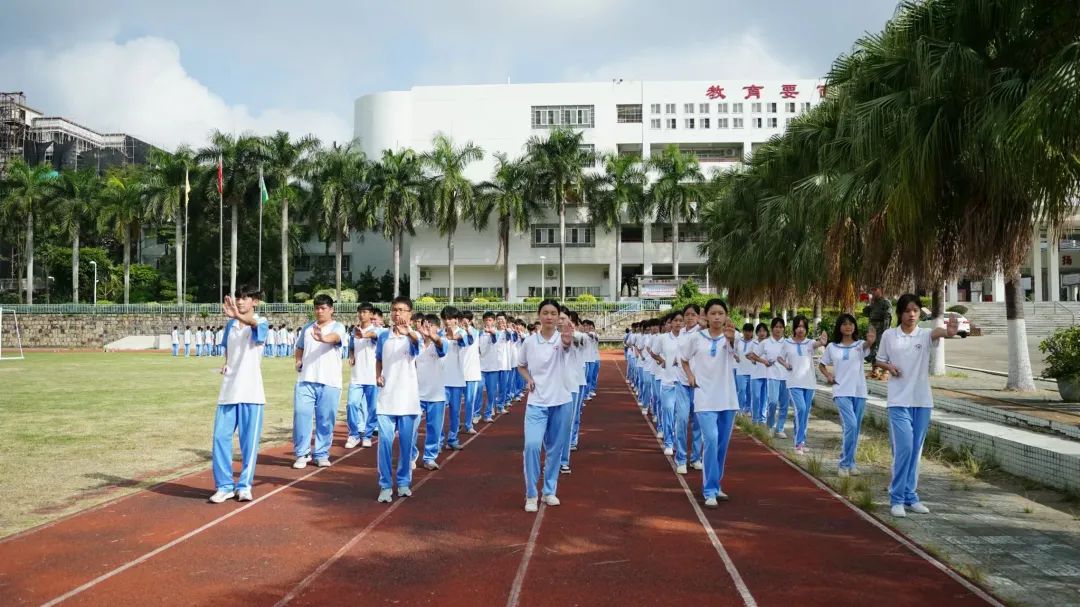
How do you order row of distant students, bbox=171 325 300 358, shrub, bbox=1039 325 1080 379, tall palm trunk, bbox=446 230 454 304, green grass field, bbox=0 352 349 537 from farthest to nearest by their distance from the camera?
tall palm trunk, bbox=446 230 454 304, row of distant students, bbox=171 325 300 358, shrub, bbox=1039 325 1080 379, green grass field, bbox=0 352 349 537

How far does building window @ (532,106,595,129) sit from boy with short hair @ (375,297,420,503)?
46.7 m

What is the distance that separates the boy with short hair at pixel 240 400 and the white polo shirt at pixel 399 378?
3.64 ft

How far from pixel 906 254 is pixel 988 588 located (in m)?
7.80

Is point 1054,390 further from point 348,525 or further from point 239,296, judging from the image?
point 239,296

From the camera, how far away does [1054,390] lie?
12.5m

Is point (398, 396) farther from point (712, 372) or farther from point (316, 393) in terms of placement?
point (712, 372)

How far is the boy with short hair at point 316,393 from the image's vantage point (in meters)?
8.64

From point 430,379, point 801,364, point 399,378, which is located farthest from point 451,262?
point 399,378

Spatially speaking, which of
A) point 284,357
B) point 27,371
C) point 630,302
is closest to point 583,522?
point 27,371

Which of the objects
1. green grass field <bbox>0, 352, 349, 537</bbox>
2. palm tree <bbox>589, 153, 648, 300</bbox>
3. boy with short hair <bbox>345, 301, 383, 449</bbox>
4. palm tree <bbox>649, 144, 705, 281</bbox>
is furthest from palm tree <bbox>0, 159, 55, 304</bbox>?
boy with short hair <bbox>345, 301, 383, 449</bbox>

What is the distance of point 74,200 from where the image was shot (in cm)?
4831

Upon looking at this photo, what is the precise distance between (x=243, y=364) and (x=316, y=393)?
2295 mm

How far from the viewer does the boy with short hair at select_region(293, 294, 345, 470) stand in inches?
340

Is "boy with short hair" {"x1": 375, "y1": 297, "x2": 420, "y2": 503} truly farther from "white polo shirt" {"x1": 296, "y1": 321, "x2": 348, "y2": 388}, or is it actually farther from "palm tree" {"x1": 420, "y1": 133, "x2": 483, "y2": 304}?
"palm tree" {"x1": 420, "y1": 133, "x2": 483, "y2": 304}
